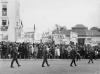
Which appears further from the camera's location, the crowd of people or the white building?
the white building

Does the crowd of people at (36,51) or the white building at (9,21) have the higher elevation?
the white building at (9,21)

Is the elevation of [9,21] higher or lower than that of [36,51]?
higher

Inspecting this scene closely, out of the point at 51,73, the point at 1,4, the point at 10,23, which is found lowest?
the point at 51,73

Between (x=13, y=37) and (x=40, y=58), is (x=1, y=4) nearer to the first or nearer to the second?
(x=13, y=37)

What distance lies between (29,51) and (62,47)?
11.2 ft

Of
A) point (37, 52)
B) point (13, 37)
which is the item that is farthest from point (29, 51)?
point (13, 37)

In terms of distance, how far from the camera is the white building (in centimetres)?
5403

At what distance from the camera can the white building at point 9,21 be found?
177 ft

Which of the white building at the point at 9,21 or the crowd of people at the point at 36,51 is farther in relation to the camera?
the white building at the point at 9,21

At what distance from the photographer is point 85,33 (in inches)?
4803

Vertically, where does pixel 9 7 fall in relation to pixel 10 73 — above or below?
above

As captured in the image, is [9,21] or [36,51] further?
[9,21]

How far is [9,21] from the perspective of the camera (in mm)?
55250

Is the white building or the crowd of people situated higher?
the white building
